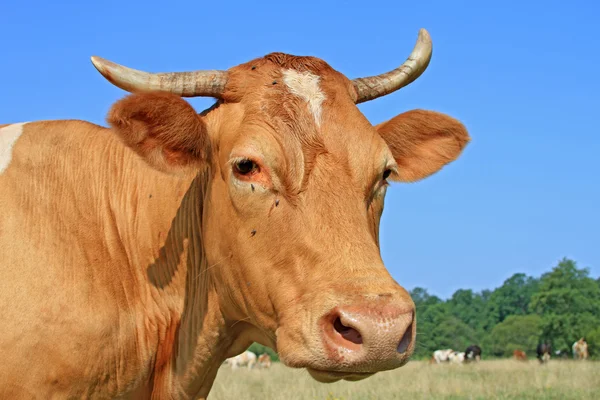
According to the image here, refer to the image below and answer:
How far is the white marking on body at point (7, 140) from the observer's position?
507cm

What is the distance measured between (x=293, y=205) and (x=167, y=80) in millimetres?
1371

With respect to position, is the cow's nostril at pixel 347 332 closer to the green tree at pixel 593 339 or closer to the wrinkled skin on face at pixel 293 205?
the wrinkled skin on face at pixel 293 205

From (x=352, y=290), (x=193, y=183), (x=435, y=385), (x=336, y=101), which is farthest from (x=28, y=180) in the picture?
(x=435, y=385)

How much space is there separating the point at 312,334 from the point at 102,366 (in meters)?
1.54

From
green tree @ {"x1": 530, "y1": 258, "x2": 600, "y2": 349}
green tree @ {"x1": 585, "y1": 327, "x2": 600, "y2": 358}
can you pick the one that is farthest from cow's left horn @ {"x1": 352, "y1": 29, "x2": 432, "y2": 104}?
green tree @ {"x1": 530, "y1": 258, "x2": 600, "y2": 349}

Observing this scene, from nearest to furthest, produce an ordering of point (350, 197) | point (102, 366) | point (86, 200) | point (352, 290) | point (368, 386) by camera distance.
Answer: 1. point (352, 290)
2. point (350, 197)
3. point (102, 366)
4. point (86, 200)
5. point (368, 386)

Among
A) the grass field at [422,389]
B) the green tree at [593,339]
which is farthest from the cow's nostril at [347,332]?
the green tree at [593,339]

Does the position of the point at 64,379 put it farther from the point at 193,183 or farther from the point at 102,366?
the point at 193,183

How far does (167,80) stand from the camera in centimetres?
509

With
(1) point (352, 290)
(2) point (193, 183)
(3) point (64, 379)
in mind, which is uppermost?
(2) point (193, 183)

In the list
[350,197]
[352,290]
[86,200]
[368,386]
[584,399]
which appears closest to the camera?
[352,290]

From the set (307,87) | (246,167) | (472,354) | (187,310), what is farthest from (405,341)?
(472,354)

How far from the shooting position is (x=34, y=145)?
17.3 feet

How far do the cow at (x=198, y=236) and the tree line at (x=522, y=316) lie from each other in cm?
4054
